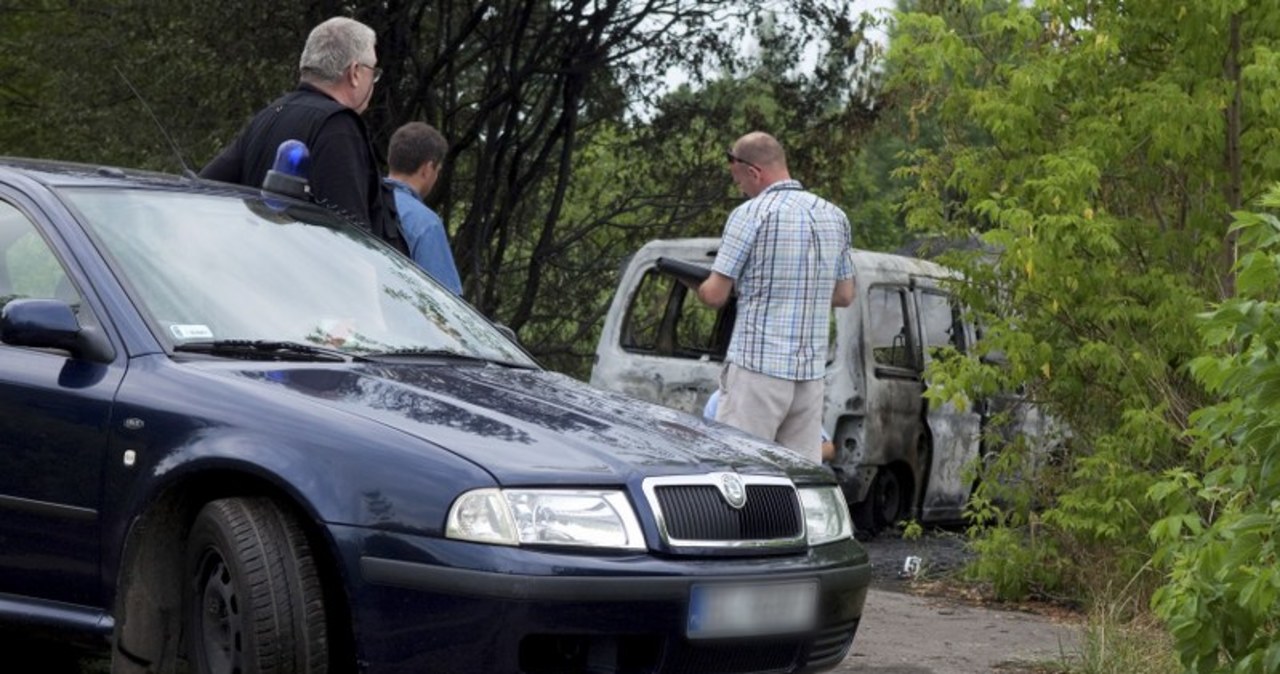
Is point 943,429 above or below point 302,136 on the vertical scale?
below

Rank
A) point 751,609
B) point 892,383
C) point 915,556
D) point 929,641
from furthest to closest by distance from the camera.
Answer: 1. point 892,383
2. point 915,556
3. point 929,641
4. point 751,609

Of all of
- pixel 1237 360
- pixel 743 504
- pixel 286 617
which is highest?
pixel 1237 360

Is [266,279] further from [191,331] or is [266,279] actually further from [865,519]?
[865,519]

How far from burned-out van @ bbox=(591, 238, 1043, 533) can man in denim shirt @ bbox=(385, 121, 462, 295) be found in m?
3.71

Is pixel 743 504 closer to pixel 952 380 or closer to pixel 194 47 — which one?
pixel 952 380

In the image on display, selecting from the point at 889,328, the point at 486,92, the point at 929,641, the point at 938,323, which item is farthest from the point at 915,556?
the point at 486,92

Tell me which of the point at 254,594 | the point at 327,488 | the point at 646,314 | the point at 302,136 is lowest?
the point at 254,594

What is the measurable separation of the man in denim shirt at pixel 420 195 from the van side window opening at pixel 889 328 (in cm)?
468

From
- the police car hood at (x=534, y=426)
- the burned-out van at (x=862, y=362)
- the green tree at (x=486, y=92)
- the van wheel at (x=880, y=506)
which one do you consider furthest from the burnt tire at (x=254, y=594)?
the green tree at (x=486, y=92)

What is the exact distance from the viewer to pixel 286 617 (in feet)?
17.3

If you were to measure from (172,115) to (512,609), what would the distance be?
51.2 ft

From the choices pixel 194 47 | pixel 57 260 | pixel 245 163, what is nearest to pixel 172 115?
pixel 194 47

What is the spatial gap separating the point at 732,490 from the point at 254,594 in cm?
120

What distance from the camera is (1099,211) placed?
32.3 ft
